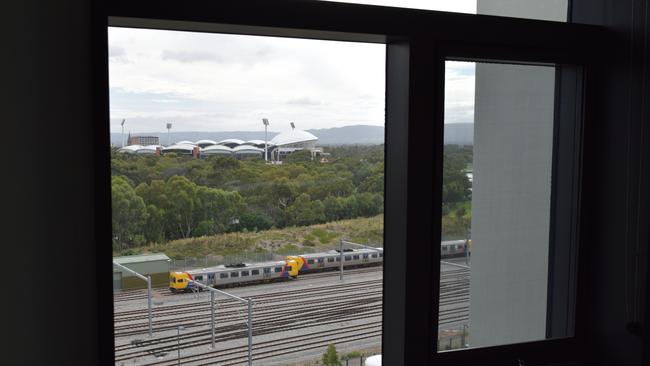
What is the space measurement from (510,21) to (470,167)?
0.41m

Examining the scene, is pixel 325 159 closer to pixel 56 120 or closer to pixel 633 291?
pixel 56 120

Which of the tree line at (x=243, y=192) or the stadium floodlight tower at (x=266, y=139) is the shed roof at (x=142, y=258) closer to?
the tree line at (x=243, y=192)

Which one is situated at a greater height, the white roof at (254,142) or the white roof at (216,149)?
the white roof at (254,142)

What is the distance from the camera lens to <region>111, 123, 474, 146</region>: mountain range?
4.17 feet

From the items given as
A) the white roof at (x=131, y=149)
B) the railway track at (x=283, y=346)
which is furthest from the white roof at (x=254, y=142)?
the railway track at (x=283, y=346)

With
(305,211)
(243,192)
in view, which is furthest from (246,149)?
(305,211)

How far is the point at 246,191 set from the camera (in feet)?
4.39

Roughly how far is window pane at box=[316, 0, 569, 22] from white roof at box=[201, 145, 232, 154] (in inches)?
18.8

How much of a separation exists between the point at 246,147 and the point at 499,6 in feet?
2.75

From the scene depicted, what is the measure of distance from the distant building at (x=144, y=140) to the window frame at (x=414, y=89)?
0.25 metres

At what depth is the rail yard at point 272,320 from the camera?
50.1 inches

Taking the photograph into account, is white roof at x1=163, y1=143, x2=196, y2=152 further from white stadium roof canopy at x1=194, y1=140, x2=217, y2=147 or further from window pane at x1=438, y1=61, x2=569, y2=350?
window pane at x1=438, y1=61, x2=569, y2=350

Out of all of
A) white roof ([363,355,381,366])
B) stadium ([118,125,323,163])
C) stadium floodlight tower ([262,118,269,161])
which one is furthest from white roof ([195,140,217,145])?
white roof ([363,355,381,366])

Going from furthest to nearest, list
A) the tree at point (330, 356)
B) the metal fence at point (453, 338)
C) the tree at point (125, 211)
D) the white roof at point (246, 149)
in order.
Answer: the metal fence at point (453, 338)
the tree at point (330, 356)
the white roof at point (246, 149)
the tree at point (125, 211)
